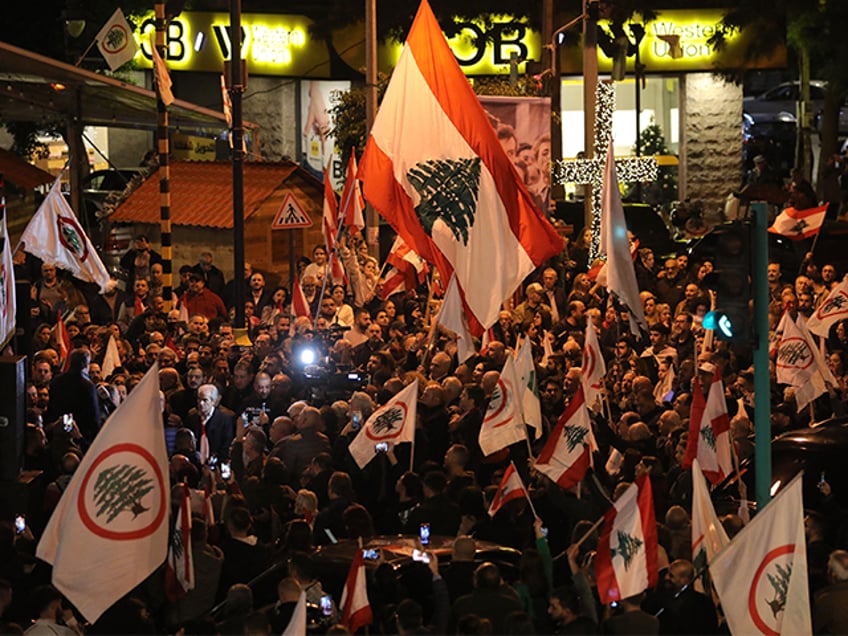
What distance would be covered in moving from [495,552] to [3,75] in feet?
54.0

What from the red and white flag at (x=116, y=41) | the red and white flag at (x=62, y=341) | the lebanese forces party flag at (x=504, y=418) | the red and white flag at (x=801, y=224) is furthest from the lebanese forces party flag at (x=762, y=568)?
the red and white flag at (x=116, y=41)

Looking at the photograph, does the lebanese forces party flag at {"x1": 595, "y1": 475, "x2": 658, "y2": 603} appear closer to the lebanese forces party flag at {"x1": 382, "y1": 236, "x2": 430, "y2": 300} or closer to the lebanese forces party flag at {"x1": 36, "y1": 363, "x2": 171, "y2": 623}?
the lebanese forces party flag at {"x1": 36, "y1": 363, "x2": 171, "y2": 623}

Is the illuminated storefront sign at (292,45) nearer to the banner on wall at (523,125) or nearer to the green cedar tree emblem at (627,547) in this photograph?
the banner on wall at (523,125)

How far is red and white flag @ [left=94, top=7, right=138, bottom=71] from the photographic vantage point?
2691 centimetres

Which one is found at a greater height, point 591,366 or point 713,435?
point 591,366

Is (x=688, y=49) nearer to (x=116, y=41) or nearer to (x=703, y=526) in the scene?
(x=116, y=41)

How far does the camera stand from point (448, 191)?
42.6 feet

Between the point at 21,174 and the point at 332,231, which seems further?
the point at 21,174

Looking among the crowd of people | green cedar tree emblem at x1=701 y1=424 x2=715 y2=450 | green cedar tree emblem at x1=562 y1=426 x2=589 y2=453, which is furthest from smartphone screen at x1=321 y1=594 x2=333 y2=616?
green cedar tree emblem at x1=701 y1=424 x2=715 y2=450

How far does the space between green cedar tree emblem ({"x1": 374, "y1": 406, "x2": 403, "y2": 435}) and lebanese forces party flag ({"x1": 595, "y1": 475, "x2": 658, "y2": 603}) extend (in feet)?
11.6

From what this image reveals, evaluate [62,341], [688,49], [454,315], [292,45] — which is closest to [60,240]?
[62,341]

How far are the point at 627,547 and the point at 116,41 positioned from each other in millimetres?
19314

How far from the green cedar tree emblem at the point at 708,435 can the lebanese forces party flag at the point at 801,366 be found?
8.35 ft

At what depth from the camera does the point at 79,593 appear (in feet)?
29.0
